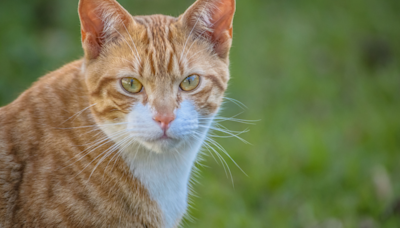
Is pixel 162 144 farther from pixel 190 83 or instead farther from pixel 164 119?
pixel 190 83

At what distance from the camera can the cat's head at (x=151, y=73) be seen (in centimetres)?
233

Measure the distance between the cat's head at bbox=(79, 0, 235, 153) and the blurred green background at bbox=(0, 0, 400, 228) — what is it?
4.37 ft

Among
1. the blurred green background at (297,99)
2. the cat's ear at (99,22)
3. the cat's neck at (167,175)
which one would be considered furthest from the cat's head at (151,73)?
the blurred green background at (297,99)

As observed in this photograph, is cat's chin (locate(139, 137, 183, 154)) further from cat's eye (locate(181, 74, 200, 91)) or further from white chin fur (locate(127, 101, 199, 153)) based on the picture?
cat's eye (locate(181, 74, 200, 91))

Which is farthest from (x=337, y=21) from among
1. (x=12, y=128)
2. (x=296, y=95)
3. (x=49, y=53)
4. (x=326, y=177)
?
(x=12, y=128)

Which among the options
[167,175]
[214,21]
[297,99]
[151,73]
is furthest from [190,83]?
[297,99]

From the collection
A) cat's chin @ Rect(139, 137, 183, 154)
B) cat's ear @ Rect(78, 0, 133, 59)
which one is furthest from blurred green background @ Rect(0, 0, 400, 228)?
cat's ear @ Rect(78, 0, 133, 59)

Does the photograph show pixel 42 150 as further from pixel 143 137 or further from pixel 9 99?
pixel 9 99

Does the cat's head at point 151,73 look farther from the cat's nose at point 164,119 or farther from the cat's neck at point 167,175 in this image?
the cat's neck at point 167,175

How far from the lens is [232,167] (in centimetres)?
413

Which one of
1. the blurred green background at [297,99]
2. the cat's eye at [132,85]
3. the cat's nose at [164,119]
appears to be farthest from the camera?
the blurred green background at [297,99]

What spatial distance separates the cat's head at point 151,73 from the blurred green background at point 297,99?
4.37 ft

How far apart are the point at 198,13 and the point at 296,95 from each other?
301 centimetres

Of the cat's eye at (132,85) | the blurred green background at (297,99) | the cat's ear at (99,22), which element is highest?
the cat's ear at (99,22)
